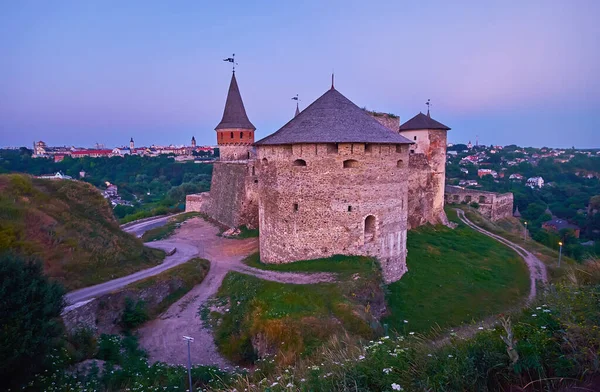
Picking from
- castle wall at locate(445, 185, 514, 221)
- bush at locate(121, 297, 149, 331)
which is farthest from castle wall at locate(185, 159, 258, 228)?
castle wall at locate(445, 185, 514, 221)

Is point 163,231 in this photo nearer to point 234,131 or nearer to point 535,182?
point 234,131

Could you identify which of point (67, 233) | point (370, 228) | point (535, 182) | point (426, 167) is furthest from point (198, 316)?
point (535, 182)

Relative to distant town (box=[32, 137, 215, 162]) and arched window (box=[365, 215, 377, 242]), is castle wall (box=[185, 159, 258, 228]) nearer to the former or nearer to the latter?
arched window (box=[365, 215, 377, 242])

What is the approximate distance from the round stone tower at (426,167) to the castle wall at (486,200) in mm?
10904

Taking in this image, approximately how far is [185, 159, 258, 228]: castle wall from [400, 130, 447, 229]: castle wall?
1058 centimetres

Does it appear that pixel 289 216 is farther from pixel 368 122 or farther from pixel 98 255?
pixel 98 255

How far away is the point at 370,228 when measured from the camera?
15.3m

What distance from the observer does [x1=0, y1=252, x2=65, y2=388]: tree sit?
7.12 m

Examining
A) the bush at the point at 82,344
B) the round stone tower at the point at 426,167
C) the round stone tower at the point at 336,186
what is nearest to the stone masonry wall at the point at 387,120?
the round stone tower at the point at 426,167

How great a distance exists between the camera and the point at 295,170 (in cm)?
1496

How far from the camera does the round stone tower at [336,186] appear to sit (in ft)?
47.6

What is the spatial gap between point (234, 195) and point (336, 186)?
43.1 ft

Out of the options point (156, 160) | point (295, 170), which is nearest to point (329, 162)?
point (295, 170)

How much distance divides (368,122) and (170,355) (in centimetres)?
1120
